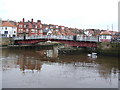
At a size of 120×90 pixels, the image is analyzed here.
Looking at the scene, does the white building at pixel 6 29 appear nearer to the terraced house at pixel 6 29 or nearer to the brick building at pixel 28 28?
the terraced house at pixel 6 29

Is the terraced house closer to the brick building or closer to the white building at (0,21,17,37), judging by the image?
the white building at (0,21,17,37)

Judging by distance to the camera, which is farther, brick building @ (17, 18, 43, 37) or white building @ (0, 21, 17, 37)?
brick building @ (17, 18, 43, 37)

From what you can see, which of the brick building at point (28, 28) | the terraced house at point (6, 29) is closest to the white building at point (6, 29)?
the terraced house at point (6, 29)

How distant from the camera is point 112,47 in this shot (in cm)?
4725

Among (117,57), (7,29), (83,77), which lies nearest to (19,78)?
(83,77)

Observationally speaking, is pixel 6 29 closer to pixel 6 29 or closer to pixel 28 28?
pixel 6 29

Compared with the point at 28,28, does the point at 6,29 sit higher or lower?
lower

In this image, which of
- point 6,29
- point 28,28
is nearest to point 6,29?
point 6,29

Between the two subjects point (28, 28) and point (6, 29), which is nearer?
point (6, 29)

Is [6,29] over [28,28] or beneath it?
beneath

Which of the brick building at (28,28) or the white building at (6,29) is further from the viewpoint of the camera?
the brick building at (28,28)

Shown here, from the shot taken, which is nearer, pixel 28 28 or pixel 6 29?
pixel 6 29

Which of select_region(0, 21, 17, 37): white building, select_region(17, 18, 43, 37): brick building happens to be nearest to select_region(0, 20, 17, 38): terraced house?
select_region(0, 21, 17, 37): white building

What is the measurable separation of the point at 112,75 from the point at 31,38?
4192 cm
